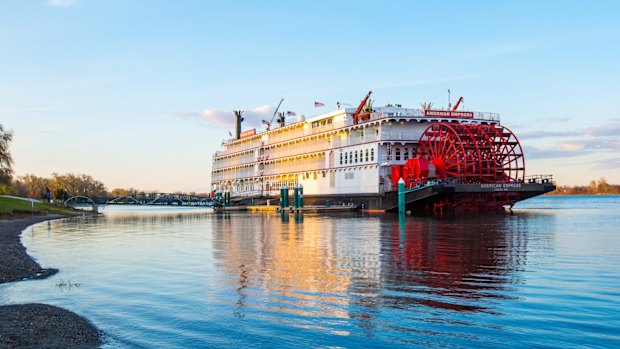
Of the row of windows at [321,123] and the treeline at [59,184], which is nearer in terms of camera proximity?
the row of windows at [321,123]

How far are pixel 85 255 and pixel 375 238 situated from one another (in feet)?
42.3

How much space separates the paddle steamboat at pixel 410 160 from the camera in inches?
1999

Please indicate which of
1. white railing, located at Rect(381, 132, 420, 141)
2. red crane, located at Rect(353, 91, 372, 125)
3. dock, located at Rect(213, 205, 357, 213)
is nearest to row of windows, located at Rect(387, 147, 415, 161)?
white railing, located at Rect(381, 132, 420, 141)

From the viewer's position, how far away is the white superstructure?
55.9 meters

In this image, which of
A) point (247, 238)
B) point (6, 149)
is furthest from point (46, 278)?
point (6, 149)

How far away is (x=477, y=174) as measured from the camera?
5091cm

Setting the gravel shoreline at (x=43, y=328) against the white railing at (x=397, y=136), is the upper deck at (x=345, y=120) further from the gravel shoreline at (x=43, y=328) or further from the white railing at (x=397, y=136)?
the gravel shoreline at (x=43, y=328)

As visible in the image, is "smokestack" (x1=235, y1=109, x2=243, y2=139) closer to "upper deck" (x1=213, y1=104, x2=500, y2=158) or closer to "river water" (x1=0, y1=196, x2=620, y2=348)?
"upper deck" (x1=213, y1=104, x2=500, y2=158)

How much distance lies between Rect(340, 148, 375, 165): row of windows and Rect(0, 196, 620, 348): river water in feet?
106

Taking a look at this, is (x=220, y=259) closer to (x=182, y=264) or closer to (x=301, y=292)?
(x=182, y=264)

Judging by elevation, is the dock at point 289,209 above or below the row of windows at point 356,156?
below

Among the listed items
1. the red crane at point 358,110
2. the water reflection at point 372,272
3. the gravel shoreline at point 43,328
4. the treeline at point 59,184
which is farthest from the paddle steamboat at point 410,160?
the treeline at point 59,184

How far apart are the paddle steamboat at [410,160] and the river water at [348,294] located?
26.5 m

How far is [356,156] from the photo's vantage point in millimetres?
59344
